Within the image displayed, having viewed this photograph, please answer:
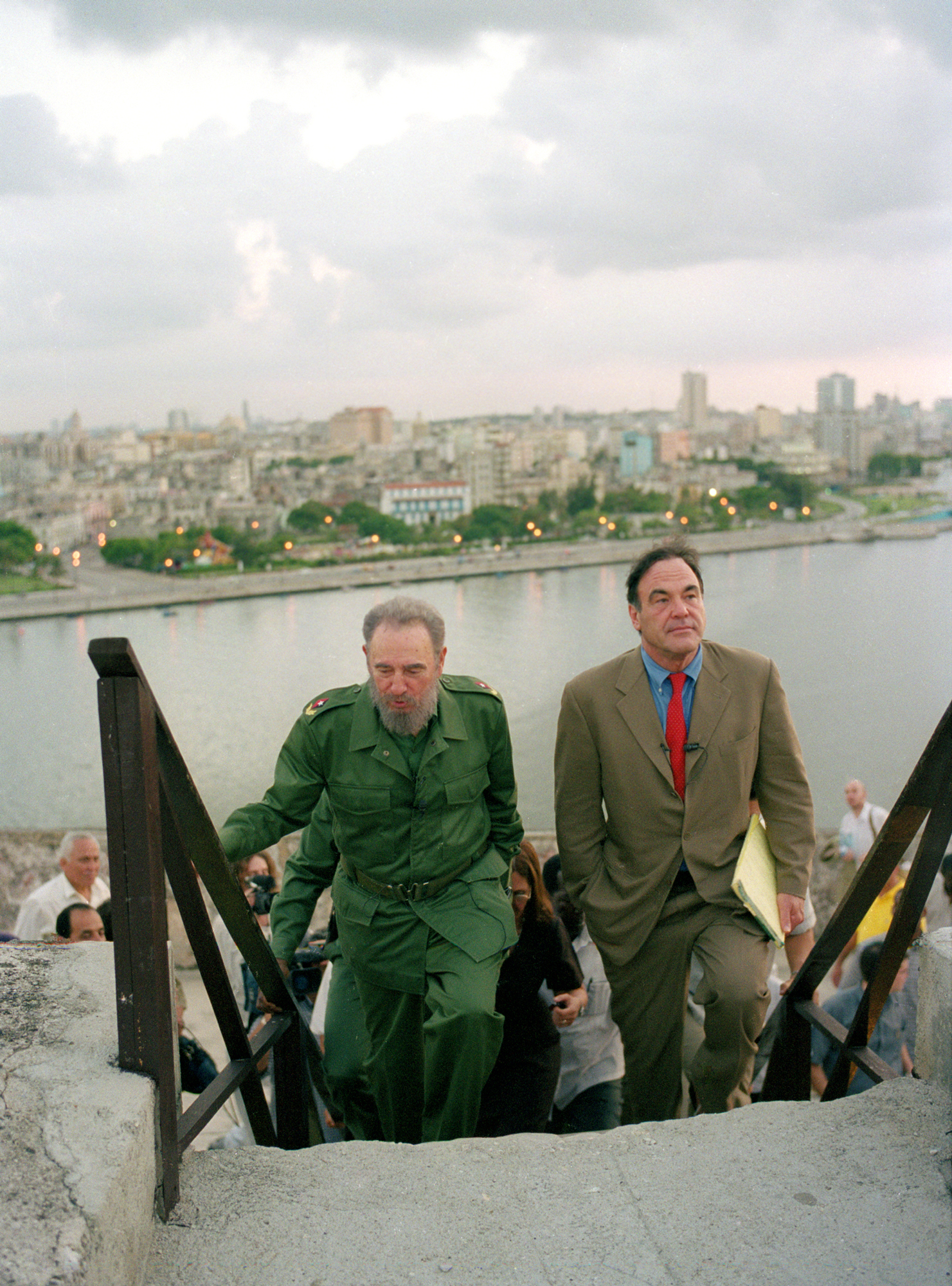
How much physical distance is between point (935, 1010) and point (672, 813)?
0.71 m

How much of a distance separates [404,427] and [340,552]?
2499 cm

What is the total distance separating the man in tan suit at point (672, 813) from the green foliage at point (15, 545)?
44.5 meters

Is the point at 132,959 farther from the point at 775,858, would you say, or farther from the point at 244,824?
the point at 775,858

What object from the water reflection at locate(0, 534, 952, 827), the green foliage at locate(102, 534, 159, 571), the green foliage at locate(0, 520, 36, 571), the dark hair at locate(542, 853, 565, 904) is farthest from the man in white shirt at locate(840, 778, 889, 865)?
the green foliage at locate(102, 534, 159, 571)

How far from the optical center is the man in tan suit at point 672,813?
226 cm

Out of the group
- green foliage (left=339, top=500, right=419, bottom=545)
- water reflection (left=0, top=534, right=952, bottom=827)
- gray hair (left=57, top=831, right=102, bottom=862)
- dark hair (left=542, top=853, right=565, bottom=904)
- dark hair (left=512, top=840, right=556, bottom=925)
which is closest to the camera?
dark hair (left=512, top=840, right=556, bottom=925)

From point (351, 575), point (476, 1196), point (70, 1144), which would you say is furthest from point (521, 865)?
point (351, 575)

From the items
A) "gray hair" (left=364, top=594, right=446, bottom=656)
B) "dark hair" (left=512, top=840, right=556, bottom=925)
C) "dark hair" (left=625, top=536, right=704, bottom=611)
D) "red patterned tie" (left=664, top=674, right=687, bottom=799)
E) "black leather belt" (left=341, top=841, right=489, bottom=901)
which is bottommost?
"dark hair" (left=512, top=840, right=556, bottom=925)

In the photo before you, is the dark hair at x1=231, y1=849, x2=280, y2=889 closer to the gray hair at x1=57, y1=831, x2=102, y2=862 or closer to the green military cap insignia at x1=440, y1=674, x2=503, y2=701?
the gray hair at x1=57, y1=831, x2=102, y2=862

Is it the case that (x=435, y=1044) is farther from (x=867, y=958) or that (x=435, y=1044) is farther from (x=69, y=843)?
(x=69, y=843)

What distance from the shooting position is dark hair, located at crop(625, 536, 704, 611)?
232 centimetres

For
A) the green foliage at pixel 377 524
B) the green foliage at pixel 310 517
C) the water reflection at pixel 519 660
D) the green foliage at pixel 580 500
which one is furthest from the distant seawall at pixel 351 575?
the green foliage at pixel 310 517

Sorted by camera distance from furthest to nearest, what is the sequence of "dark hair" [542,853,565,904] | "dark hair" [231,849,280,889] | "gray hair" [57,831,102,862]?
"gray hair" [57,831,102,862], "dark hair" [231,849,280,889], "dark hair" [542,853,565,904]

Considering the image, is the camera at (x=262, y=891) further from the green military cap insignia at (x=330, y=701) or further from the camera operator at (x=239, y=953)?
the green military cap insignia at (x=330, y=701)
